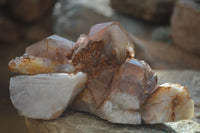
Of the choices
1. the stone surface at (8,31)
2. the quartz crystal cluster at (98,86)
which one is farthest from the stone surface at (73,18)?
the quartz crystal cluster at (98,86)

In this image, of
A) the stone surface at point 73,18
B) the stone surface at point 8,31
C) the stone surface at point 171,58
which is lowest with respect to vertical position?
the stone surface at point 171,58

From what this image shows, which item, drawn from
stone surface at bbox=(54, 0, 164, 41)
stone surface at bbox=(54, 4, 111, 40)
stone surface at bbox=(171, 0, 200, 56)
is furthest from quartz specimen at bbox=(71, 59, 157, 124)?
stone surface at bbox=(171, 0, 200, 56)

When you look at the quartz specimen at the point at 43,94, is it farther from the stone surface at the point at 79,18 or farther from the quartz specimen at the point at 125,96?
the stone surface at the point at 79,18

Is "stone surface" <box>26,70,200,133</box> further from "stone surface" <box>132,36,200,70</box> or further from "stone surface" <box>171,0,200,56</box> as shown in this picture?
"stone surface" <box>171,0,200,56</box>

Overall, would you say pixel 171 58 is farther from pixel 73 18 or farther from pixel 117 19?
pixel 73 18

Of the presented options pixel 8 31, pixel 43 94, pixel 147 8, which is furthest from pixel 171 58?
pixel 43 94

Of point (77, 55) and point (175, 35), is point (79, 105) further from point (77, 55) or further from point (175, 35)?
point (175, 35)

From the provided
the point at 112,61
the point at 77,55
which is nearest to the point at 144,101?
the point at 112,61
